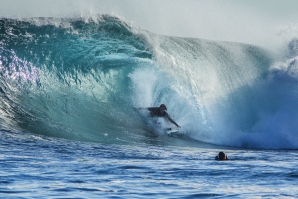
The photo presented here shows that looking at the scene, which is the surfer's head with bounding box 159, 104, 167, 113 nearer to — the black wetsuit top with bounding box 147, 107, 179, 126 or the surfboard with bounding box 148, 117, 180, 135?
the black wetsuit top with bounding box 147, 107, 179, 126

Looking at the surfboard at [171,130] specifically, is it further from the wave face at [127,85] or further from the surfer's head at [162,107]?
the surfer's head at [162,107]

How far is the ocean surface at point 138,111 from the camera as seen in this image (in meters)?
10.2

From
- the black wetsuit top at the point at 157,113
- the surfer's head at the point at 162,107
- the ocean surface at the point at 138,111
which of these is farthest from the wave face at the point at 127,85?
the surfer's head at the point at 162,107

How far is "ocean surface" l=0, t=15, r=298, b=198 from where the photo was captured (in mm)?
10211

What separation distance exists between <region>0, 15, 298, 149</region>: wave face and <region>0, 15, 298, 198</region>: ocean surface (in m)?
0.04

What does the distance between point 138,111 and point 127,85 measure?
1320 millimetres

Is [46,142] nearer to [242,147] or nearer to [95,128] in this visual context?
[95,128]

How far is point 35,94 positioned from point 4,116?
1.65 m

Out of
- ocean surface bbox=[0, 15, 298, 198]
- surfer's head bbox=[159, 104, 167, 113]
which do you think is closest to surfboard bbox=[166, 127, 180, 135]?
ocean surface bbox=[0, 15, 298, 198]

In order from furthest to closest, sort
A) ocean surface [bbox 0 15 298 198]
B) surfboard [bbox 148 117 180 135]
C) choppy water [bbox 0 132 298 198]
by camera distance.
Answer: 1. surfboard [bbox 148 117 180 135]
2. ocean surface [bbox 0 15 298 198]
3. choppy water [bbox 0 132 298 198]

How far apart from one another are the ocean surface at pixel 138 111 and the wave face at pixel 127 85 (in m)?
0.04

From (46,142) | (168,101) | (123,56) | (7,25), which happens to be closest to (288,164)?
(46,142)

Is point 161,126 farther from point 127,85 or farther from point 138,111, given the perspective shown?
point 127,85

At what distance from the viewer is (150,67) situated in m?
20.4
